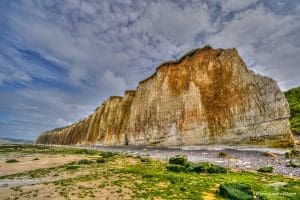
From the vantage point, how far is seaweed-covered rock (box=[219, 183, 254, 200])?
14.0m

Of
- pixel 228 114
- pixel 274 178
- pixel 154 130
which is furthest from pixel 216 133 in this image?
pixel 274 178

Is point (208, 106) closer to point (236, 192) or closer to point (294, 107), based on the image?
point (236, 192)

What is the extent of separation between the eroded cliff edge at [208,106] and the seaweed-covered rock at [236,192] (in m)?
31.2

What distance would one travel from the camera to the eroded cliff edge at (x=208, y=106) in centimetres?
4559

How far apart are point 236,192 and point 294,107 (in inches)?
3454

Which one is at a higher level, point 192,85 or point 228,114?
point 192,85

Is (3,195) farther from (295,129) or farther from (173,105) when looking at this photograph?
(295,129)

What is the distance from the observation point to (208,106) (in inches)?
2231

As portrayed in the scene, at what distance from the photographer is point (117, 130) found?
301 ft

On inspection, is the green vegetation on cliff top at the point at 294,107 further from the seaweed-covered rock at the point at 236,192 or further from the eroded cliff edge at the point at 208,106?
the seaweed-covered rock at the point at 236,192

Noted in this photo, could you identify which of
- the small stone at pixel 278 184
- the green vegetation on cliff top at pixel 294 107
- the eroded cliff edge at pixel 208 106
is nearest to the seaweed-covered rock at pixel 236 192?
the small stone at pixel 278 184

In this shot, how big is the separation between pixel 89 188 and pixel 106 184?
1306 millimetres

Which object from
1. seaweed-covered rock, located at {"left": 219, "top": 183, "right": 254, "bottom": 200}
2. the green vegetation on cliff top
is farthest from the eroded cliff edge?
the green vegetation on cliff top

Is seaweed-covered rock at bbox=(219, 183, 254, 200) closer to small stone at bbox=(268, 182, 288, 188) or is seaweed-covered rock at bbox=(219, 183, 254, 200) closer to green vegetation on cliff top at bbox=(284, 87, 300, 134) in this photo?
small stone at bbox=(268, 182, 288, 188)
